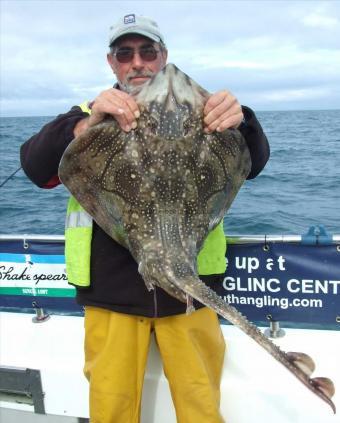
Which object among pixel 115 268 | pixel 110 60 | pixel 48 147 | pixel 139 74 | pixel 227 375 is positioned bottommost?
pixel 227 375

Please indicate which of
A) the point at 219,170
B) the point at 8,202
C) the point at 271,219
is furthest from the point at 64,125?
the point at 8,202

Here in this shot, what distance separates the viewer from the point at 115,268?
259 cm

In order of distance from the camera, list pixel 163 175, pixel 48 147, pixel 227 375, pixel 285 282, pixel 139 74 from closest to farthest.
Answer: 1. pixel 163 175
2. pixel 48 147
3. pixel 139 74
4. pixel 227 375
5. pixel 285 282

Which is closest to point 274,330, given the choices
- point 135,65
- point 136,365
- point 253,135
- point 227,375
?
point 227,375

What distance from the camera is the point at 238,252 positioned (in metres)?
3.38

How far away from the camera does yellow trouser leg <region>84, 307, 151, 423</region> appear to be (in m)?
2.64

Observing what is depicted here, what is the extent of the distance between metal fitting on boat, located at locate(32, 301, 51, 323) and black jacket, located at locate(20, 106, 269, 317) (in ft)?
4.34

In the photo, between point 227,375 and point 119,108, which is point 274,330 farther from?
point 119,108

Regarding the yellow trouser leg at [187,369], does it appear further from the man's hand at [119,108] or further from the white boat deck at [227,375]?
the man's hand at [119,108]

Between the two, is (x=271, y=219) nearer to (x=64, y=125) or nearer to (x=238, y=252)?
(x=238, y=252)

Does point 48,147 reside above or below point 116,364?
above

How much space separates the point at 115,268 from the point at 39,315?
1.62 meters

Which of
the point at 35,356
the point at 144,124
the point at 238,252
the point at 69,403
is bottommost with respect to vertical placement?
the point at 69,403

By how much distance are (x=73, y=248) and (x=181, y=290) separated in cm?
83
